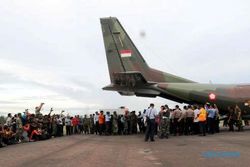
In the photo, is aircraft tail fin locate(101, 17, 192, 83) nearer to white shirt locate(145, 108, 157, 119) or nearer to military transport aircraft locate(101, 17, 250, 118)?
military transport aircraft locate(101, 17, 250, 118)

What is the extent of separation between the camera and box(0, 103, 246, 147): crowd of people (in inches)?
795

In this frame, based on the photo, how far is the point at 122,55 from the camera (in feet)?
82.0

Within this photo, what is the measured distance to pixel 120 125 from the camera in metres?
26.4

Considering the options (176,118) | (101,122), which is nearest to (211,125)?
(176,118)

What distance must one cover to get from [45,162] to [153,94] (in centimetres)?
1332

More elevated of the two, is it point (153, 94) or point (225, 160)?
point (153, 94)

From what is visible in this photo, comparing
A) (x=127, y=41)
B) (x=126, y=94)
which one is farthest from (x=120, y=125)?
(x=127, y=41)

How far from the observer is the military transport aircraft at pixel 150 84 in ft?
78.4

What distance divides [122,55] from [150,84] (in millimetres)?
2835

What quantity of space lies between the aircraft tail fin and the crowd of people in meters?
2.83

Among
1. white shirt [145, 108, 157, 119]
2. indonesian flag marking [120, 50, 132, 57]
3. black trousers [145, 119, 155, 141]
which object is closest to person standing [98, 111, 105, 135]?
indonesian flag marking [120, 50, 132, 57]

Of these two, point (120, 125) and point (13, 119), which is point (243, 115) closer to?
point (120, 125)

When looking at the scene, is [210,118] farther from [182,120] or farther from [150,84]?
[150,84]

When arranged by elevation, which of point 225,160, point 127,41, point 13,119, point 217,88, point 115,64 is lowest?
point 225,160
